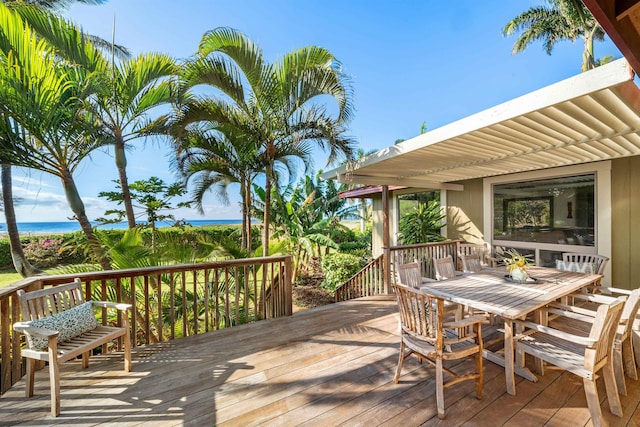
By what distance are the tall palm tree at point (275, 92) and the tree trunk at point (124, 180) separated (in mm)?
1663

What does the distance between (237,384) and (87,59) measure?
16.4 feet

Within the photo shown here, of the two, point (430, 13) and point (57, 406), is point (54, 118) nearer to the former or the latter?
point (57, 406)

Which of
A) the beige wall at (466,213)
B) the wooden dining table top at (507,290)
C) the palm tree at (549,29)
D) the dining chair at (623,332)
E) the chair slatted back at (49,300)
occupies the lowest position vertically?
the dining chair at (623,332)

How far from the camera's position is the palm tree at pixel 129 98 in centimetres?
402

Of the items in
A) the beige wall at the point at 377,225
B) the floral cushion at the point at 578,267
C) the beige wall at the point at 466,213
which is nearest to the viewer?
the floral cushion at the point at 578,267

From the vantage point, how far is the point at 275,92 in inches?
187

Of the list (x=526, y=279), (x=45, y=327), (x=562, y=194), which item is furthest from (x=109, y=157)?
(x=562, y=194)

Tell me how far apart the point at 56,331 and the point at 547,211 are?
746 centimetres

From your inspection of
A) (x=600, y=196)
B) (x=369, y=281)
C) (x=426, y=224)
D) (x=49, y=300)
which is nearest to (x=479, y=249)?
(x=426, y=224)

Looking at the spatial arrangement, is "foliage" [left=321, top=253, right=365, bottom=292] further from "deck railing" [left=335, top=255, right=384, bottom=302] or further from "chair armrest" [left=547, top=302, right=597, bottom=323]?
"chair armrest" [left=547, top=302, right=597, bottom=323]

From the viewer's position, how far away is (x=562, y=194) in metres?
4.93

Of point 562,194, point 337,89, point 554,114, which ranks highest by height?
point 337,89

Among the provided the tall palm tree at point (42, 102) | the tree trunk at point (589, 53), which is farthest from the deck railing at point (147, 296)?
the tree trunk at point (589, 53)

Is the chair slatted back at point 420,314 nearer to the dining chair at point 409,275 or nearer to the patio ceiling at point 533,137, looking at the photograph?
the dining chair at point 409,275
